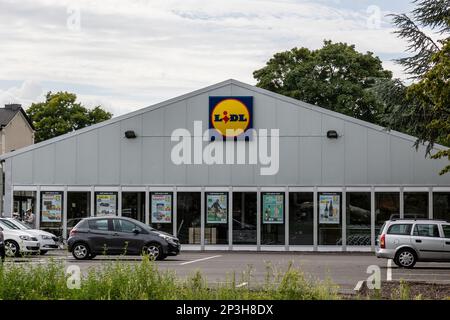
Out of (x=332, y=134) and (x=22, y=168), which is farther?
(x=22, y=168)

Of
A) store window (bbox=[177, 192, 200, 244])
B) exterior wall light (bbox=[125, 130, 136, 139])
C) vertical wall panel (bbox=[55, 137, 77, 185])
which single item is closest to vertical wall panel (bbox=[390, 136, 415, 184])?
store window (bbox=[177, 192, 200, 244])

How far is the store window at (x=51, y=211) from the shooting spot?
39.4 meters

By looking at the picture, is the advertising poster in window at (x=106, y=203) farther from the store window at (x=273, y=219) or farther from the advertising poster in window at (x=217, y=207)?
the store window at (x=273, y=219)

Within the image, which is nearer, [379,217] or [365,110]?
[379,217]

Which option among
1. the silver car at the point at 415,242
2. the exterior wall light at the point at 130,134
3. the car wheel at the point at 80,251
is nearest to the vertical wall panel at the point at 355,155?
the exterior wall light at the point at 130,134

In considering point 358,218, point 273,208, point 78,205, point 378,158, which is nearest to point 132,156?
point 78,205

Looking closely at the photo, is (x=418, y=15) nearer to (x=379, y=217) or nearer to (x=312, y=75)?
(x=379, y=217)

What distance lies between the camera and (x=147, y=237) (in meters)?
30.3

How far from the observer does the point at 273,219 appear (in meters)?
38.4

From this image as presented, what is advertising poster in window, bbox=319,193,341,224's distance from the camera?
38156mm

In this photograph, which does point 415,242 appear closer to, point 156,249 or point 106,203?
point 156,249

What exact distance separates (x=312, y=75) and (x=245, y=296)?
50223 mm

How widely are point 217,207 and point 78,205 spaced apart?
248 inches
